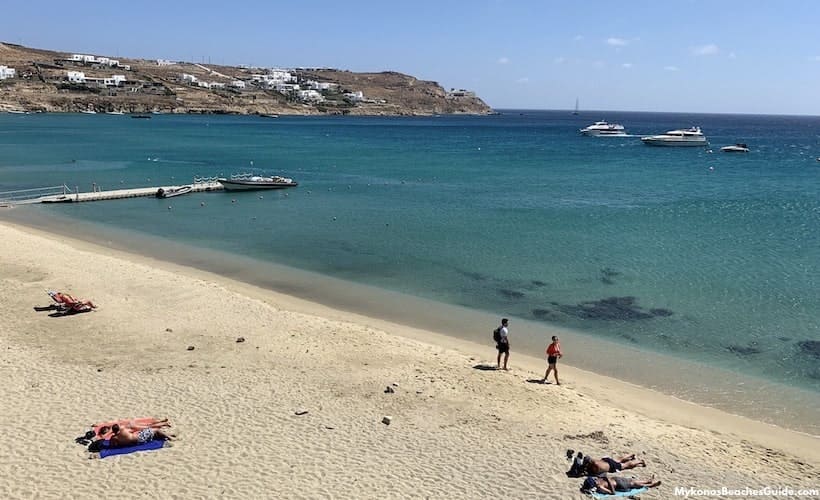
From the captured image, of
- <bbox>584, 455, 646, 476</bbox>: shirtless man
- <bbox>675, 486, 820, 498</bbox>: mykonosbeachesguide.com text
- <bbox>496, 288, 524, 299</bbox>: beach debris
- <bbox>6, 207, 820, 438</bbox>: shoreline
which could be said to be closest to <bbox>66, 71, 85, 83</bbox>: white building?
<bbox>6, 207, 820, 438</bbox>: shoreline

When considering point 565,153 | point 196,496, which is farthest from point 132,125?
point 196,496

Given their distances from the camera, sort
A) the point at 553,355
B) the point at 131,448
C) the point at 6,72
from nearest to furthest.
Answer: the point at 131,448
the point at 553,355
the point at 6,72

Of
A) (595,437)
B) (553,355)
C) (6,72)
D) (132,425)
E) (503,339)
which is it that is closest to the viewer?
(132,425)

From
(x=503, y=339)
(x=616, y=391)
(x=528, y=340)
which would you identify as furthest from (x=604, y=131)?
(x=503, y=339)

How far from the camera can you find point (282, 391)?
1609 centimetres

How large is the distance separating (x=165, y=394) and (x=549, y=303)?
599 inches

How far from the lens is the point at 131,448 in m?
12.8

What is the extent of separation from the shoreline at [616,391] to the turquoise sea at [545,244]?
764 millimetres

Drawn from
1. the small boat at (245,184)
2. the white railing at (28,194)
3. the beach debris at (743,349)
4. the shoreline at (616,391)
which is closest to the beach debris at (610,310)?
the beach debris at (743,349)

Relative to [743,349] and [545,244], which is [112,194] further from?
[743,349]

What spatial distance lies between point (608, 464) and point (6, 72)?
211487 mm

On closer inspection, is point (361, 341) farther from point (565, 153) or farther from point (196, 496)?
point (565, 153)

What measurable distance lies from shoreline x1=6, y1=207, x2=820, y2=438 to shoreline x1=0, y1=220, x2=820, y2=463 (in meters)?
0.08

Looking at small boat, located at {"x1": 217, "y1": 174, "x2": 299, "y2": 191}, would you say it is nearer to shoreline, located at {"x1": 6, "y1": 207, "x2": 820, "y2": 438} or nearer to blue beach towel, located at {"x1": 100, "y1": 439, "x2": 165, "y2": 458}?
shoreline, located at {"x1": 6, "y1": 207, "x2": 820, "y2": 438}
